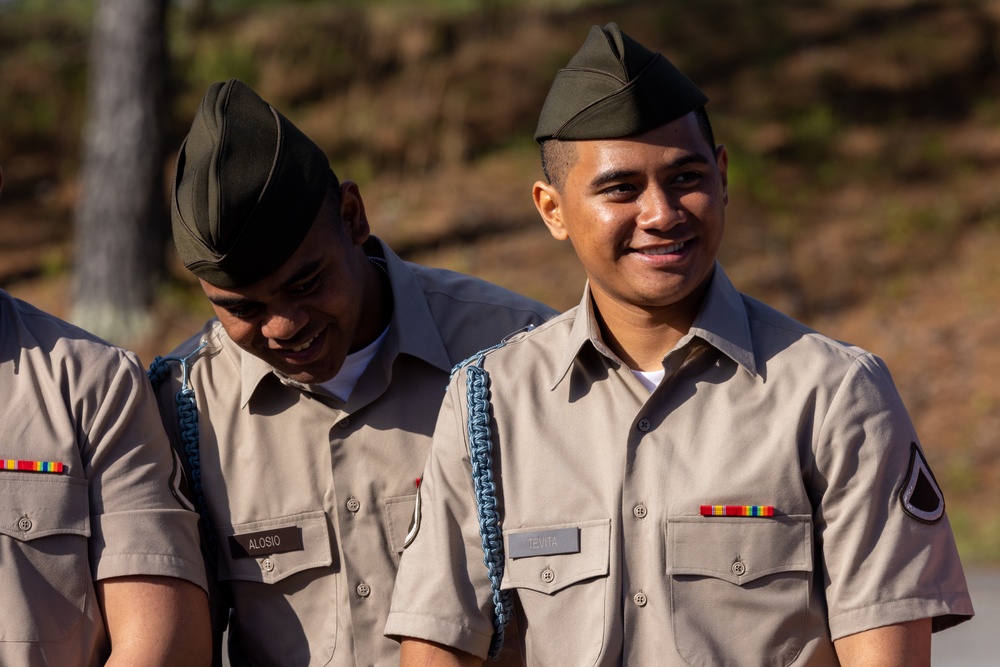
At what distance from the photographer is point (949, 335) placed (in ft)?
28.2

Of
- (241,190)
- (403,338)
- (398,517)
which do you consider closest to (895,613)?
(398,517)

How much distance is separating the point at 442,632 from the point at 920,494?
0.93 m

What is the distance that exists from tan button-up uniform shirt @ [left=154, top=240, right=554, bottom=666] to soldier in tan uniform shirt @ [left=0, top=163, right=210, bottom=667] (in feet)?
0.70

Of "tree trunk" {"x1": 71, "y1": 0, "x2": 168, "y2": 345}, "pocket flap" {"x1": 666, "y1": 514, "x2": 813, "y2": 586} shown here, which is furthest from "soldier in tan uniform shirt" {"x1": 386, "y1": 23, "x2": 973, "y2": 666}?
"tree trunk" {"x1": 71, "y1": 0, "x2": 168, "y2": 345}

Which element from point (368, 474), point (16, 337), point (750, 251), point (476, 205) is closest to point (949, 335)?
point (750, 251)

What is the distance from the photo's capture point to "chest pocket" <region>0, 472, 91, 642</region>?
2701 mm

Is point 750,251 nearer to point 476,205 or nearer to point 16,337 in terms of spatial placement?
point 476,205

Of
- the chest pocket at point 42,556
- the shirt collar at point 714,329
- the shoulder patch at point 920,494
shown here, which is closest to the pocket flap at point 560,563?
the shirt collar at point 714,329

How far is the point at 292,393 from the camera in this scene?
3.21 metres

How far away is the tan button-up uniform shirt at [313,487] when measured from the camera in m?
3.09

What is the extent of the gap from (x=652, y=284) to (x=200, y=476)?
1169 mm

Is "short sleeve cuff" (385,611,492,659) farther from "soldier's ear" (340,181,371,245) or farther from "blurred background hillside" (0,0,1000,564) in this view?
"blurred background hillside" (0,0,1000,564)

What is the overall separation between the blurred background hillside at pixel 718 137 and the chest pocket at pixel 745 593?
491 cm

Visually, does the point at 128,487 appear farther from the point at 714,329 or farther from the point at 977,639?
the point at 977,639
